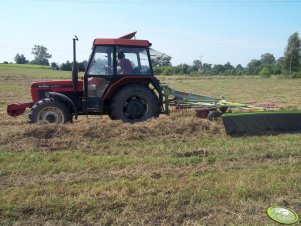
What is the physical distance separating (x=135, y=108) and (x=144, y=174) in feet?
11.8

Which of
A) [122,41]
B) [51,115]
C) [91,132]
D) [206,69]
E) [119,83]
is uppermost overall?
[122,41]

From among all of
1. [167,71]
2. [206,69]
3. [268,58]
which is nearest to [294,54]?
[167,71]

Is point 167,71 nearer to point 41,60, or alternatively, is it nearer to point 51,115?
point 51,115

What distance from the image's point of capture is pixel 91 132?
24.6 ft

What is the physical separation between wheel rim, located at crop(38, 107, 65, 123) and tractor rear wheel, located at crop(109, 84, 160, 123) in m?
1.13

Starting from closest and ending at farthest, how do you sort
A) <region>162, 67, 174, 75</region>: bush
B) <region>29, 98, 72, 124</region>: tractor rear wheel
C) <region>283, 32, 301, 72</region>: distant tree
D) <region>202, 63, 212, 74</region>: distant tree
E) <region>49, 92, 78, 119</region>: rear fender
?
<region>29, 98, 72, 124</region>: tractor rear wheel, <region>49, 92, 78, 119</region>: rear fender, <region>162, 67, 174, 75</region>: bush, <region>283, 32, 301, 72</region>: distant tree, <region>202, 63, 212, 74</region>: distant tree

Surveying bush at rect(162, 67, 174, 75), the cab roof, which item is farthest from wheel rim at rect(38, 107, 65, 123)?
bush at rect(162, 67, 174, 75)

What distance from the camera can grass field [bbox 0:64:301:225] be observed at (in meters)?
4.02

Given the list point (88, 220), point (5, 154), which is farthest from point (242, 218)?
point (5, 154)

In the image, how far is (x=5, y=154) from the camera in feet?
20.0

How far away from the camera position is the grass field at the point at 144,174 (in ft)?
13.2

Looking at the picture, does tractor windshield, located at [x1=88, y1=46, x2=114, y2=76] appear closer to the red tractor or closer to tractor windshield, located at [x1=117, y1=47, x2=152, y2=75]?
the red tractor

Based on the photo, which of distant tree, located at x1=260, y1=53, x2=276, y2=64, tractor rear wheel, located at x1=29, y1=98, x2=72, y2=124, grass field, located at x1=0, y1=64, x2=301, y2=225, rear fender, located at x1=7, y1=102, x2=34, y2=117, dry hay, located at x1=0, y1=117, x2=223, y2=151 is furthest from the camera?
distant tree, located at x1=260, y1=53, x2=276, y2=64

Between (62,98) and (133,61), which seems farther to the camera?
A: (133,61)
